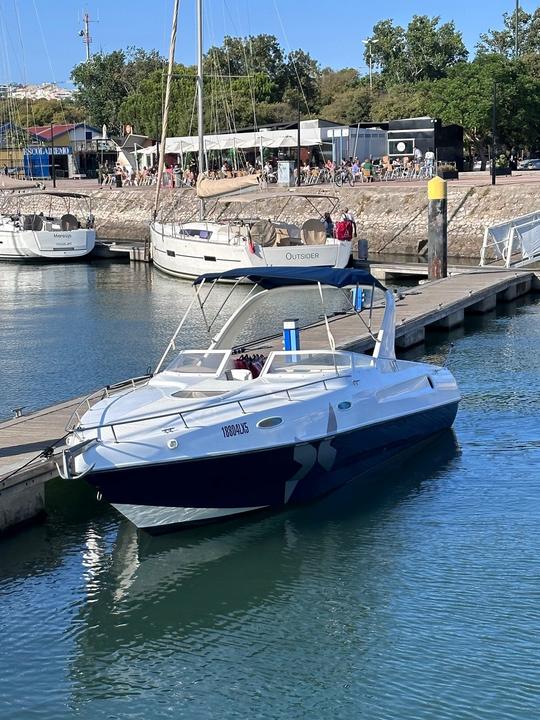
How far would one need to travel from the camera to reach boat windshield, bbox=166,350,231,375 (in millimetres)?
14648

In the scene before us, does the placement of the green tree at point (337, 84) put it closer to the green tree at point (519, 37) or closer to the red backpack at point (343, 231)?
the green tree at point (519, 37)

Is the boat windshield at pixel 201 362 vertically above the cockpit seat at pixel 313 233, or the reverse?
the cockpit seat at pixel 313 233

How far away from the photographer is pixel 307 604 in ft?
39.9

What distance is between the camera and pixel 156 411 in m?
13.4

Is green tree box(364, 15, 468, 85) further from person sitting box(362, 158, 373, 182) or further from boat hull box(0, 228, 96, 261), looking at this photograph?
boat hull box(0, 228, 96, 261)

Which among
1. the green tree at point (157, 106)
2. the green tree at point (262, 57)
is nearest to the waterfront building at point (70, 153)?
the green tree at point (157, 106)

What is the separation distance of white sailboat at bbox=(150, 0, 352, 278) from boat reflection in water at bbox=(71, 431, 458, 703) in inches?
789

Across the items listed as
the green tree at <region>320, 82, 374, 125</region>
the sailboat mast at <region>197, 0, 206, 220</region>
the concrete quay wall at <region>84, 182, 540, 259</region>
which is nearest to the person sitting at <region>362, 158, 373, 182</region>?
the concrete quay wall at <region>84, 182, 540, 259</region>

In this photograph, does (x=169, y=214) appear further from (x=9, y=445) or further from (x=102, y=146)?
(x=9, y=445)

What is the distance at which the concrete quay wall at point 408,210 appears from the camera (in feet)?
149

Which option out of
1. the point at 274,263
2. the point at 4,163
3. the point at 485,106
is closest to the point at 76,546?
the point at 274,263

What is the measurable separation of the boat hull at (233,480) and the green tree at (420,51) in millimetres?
92494

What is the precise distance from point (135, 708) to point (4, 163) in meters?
92.3

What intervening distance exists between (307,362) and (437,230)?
61.9 ft
